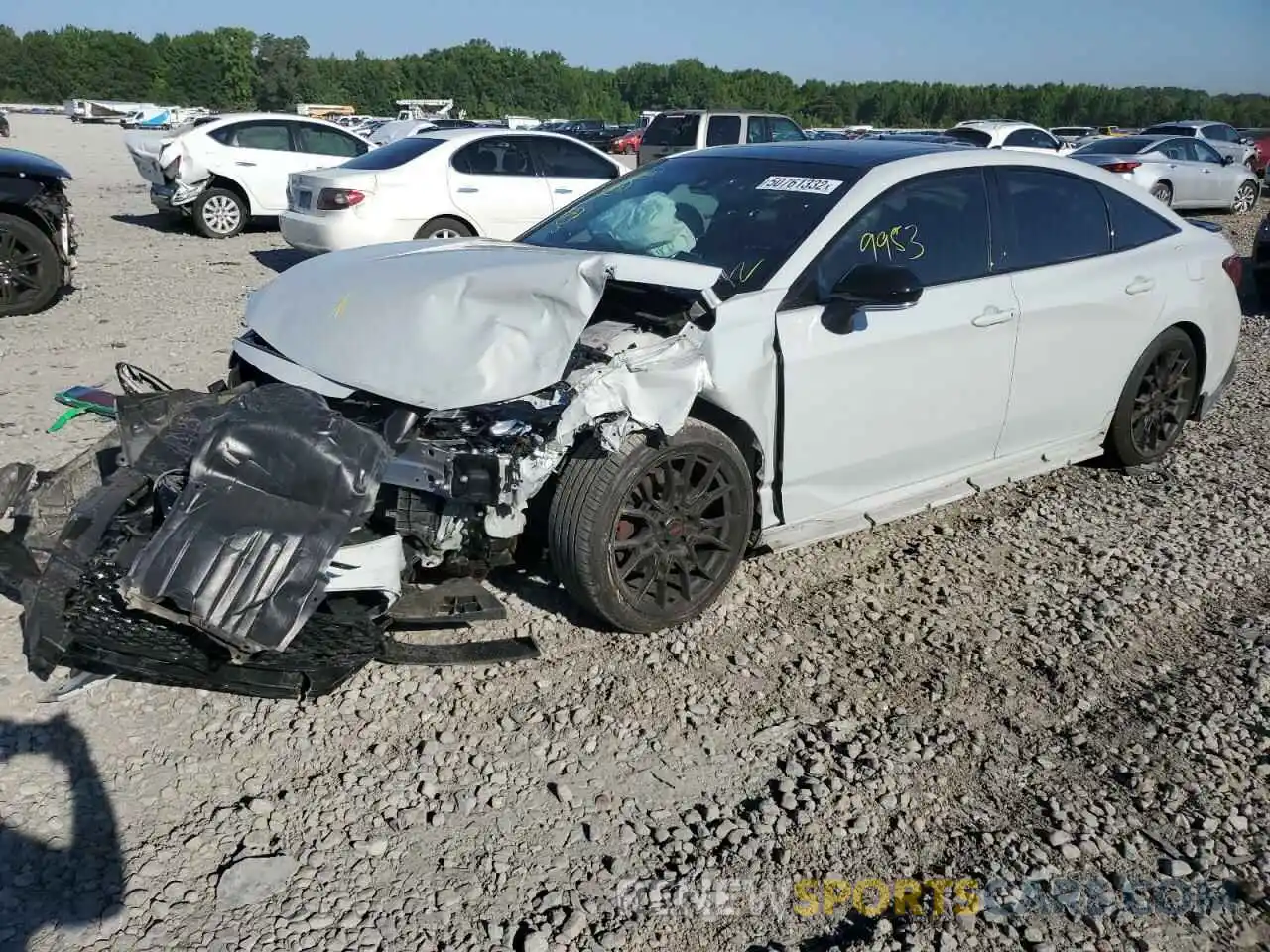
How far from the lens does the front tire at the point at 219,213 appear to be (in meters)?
13.4

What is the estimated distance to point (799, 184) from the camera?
4.25 meters

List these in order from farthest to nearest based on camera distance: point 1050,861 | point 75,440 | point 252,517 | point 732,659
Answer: point 75,440
point 732,659
point 252,517
point 1050,861

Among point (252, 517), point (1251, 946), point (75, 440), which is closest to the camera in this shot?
point (1251, 946)

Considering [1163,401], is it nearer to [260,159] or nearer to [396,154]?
[396,154]

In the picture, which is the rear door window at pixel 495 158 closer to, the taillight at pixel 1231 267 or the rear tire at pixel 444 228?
the rear tire at pixel 444 228

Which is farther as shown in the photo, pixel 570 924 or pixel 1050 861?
pixel 1050 861

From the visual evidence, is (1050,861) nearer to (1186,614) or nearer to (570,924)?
(570,924)

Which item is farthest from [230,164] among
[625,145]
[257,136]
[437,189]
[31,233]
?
[625,145]

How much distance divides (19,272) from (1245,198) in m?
20.9

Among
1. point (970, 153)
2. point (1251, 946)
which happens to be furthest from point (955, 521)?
point (1251, 946)

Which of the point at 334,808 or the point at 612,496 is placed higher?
the point at 612,496

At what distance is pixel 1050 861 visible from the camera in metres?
2.74

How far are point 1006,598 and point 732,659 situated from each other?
4.27 feet

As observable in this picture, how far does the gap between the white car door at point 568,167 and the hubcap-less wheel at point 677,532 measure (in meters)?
8.05
